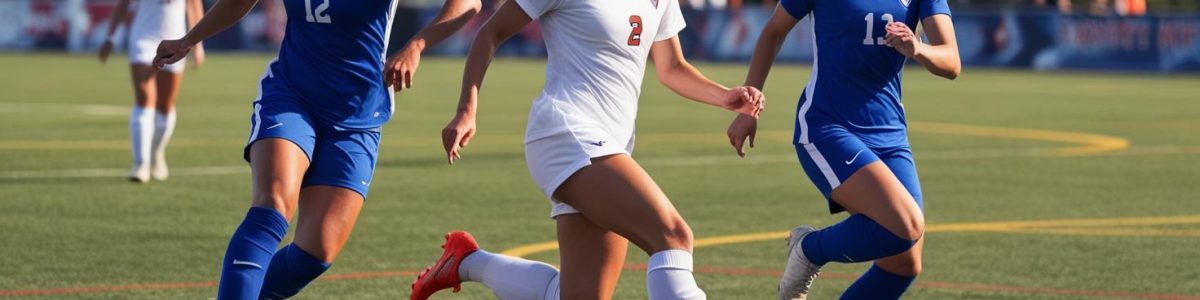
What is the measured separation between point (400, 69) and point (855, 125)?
1863 mm

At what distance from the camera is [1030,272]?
32.7 feet

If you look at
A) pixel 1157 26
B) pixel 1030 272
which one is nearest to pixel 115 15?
A: pixel 1030 272

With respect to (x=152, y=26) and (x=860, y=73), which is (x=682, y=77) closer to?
(x=860, y=73)

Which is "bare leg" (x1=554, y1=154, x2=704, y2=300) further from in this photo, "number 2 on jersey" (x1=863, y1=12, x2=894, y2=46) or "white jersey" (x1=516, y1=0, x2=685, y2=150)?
"number 2 on jersey" (x1=863, y1=12, x2=894, y2=46)

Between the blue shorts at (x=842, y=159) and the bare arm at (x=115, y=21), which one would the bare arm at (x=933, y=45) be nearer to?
the blue shorts at (x=842, y=159)

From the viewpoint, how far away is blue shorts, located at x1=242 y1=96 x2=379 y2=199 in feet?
24.0

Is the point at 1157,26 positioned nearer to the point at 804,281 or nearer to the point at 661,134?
the point at 661,134

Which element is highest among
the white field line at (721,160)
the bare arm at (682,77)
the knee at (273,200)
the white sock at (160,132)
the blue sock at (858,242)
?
the bare arm at (682,77)

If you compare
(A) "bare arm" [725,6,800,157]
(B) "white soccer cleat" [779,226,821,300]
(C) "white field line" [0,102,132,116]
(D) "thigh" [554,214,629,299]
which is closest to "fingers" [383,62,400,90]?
(D) "thigh" [554,214,629,299]

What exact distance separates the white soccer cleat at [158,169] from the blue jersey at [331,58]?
7.47m

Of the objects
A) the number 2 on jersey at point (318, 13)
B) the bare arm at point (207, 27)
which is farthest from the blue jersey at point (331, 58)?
the bare arm at point (207, 27)

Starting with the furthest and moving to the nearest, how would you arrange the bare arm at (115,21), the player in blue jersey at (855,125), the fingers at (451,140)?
the bare arm at (115,21), the player in blue jersey at (855,125), the fingers at (451,140)

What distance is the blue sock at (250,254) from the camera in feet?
22.5

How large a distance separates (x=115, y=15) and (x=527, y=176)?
3.40 m
